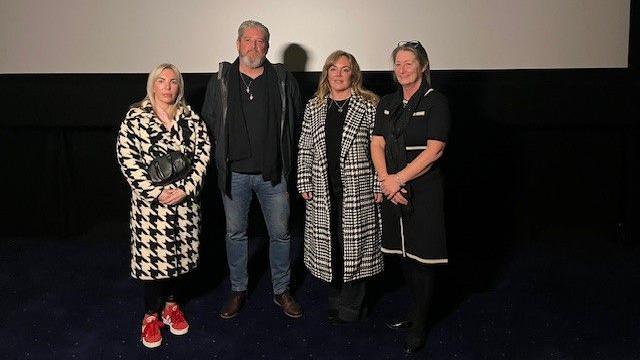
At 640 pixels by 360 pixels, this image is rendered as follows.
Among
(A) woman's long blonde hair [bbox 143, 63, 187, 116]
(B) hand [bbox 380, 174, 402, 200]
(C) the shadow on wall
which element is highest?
(C) the shadow on wall

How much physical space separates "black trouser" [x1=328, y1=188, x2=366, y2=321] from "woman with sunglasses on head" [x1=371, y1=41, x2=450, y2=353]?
23 centimetres

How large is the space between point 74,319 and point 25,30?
1667 millimetres

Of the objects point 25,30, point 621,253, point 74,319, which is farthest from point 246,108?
point 621,253

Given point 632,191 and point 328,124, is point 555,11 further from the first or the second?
point 328,124

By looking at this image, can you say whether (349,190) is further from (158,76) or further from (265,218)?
(158,76)

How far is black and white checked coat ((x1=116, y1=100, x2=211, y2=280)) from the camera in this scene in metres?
2.20

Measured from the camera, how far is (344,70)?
228 cm

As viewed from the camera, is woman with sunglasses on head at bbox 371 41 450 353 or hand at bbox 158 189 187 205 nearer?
woman with sunglasses on head at bbox 371 41 450 353

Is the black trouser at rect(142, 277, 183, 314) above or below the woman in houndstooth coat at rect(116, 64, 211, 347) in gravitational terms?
below

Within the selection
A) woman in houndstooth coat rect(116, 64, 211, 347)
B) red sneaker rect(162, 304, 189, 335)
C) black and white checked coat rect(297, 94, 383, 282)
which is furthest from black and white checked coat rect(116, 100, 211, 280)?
black and white checked coat rect(297, 94, 383, 282)

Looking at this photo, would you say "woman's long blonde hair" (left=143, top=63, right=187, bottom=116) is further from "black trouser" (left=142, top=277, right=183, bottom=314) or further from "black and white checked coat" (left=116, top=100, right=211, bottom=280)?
"black trouser" (left=142, top=277, right=183, bottom=314)

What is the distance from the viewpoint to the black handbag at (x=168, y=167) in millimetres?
2199

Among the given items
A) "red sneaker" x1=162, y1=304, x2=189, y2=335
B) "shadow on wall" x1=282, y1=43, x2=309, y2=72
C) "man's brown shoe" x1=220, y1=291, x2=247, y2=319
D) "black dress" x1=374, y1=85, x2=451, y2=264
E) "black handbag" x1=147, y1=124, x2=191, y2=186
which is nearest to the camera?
"black dress" x1=374, y1=85, x2=451, y2=264

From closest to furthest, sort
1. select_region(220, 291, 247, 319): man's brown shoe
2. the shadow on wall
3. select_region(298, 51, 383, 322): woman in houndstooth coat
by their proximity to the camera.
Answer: select_region(298, 51, 383, 322): woman in houndstooth coat, select_region(220, 291, 247, 319): man's brown shoe, the shadow on wall
